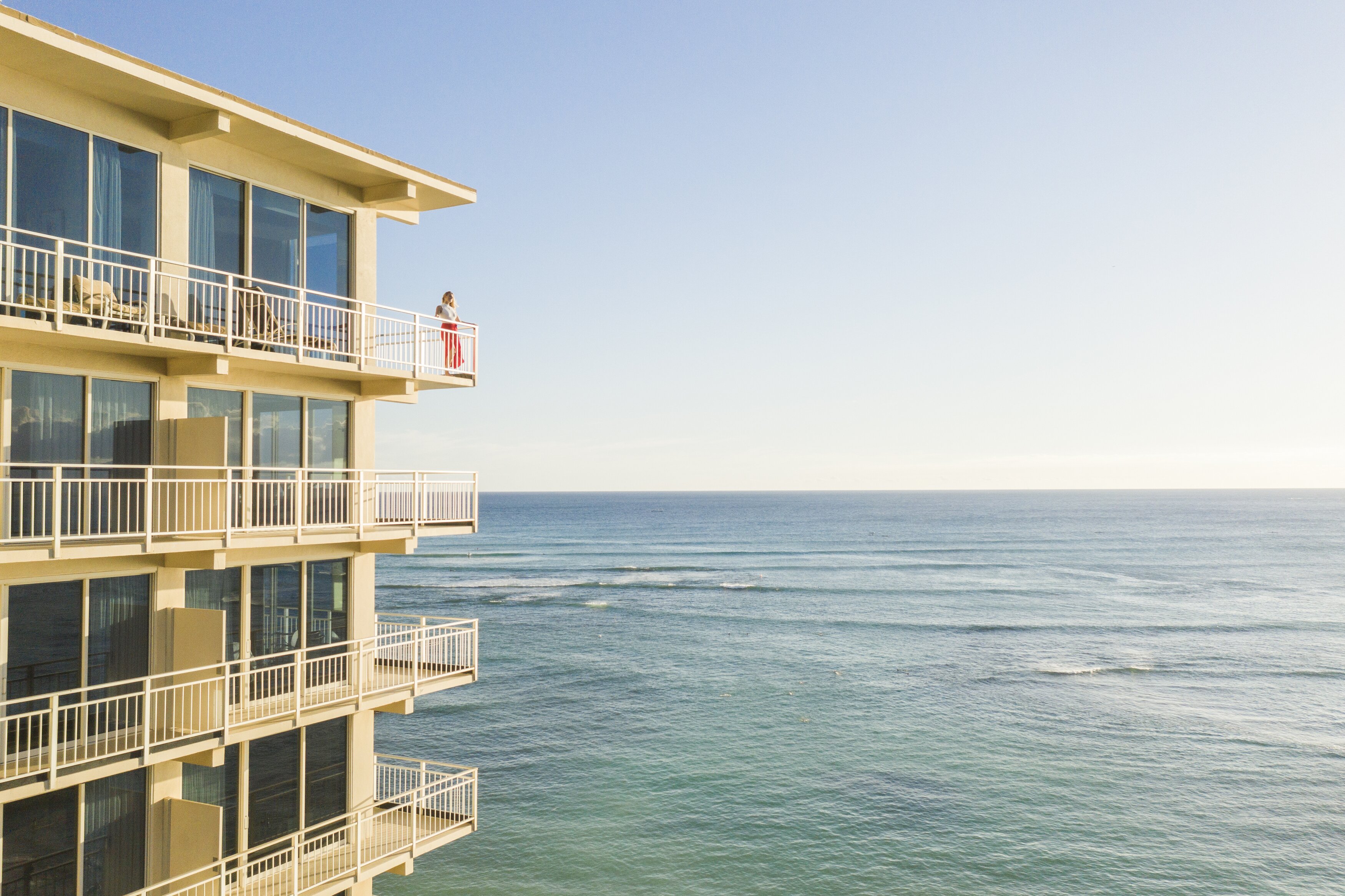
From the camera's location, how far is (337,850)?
1423 cm

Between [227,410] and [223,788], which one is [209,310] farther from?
[223,788]

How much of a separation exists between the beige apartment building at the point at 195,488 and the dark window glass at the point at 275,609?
0.16 feet

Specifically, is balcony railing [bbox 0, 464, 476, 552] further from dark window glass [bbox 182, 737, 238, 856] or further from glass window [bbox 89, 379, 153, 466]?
dark window glass [bbox 182, 737, 238, 856]

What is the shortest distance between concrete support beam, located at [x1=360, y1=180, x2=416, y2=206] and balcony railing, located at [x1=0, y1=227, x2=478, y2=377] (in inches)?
65.8

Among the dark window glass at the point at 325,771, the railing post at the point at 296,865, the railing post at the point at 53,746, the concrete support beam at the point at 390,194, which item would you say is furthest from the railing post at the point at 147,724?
the concrete support beam at the point at 390,194

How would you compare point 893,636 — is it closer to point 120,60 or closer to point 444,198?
point 444,198

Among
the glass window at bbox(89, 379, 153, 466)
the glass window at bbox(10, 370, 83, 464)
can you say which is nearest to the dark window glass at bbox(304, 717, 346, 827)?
the glass window at bbox(89, 379, 153, 466)

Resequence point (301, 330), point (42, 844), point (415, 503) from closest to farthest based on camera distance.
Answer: point (42, 844) → point (301, 330) → point (415, 503)

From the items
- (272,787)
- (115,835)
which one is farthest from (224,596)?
(115,835)

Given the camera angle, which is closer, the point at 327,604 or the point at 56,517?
the point at 56,517

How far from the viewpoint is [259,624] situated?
524 inches

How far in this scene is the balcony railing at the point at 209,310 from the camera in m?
10.5

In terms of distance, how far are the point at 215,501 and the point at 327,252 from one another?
4303 mm

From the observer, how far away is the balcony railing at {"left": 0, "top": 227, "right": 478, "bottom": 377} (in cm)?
1049
